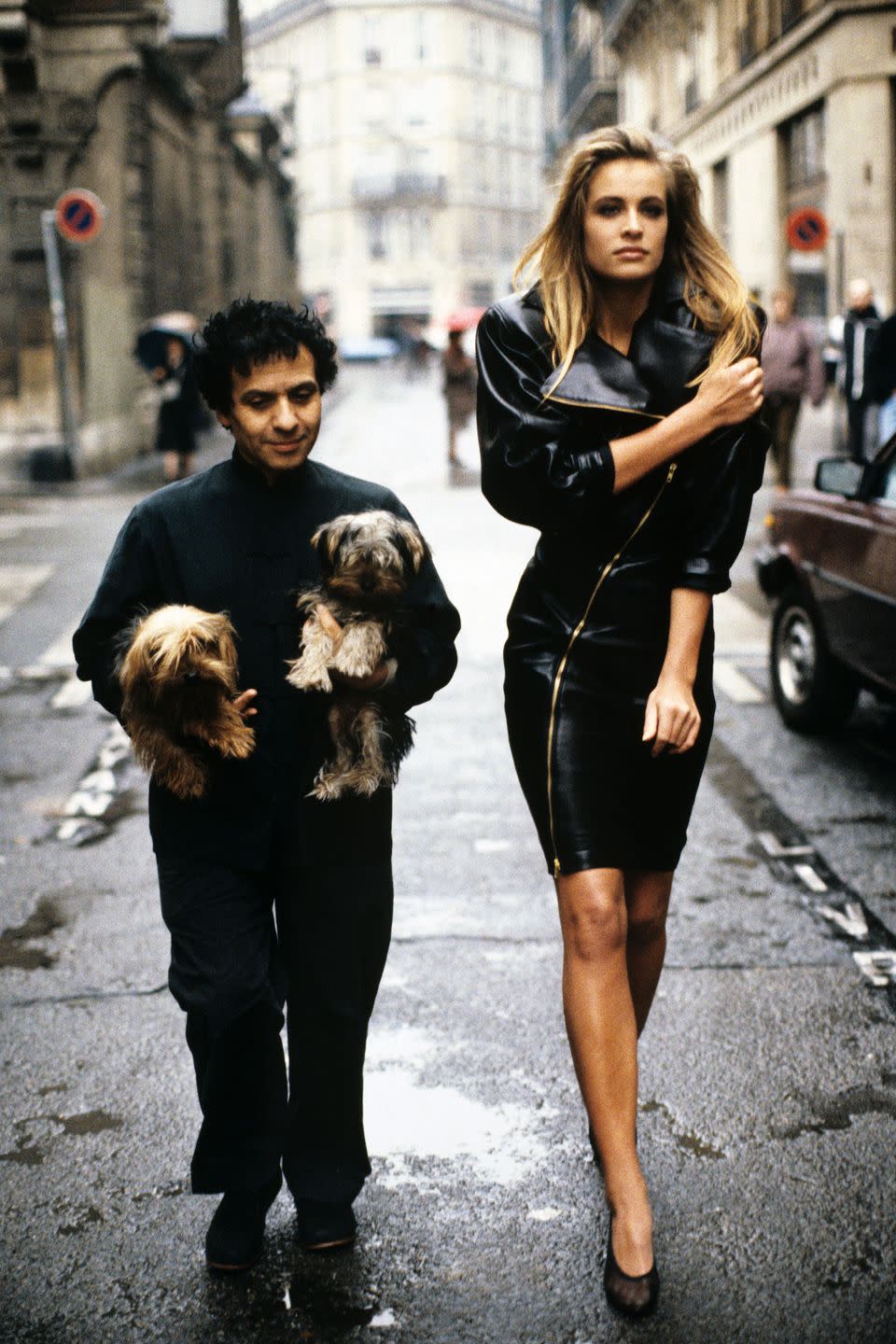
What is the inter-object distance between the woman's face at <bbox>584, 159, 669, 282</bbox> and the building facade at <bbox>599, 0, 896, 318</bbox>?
1789 centimetres

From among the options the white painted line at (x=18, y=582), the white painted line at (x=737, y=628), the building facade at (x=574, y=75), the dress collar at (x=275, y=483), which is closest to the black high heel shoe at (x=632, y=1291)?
the dress collar at (x=275, y=483)

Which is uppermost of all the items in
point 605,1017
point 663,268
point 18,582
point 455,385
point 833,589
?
point 663,268

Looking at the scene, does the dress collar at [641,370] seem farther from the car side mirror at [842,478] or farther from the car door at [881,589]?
the car side mirror at [842,478]

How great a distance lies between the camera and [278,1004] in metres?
3.01

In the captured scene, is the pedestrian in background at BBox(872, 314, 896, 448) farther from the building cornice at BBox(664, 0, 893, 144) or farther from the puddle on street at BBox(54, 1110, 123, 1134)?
the building cornice at BBox(664, 0, 893, 144)

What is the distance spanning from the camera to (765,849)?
5.93 metres

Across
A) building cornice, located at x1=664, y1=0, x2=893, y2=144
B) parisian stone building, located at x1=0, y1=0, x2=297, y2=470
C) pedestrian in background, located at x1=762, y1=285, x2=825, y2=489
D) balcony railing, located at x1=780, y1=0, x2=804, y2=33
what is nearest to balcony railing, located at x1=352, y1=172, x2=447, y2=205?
building cornice, located at x1=664, y1=0, x2=893, y2=144

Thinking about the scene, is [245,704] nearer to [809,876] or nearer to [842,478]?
[809,876]

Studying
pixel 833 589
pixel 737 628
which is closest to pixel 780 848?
pixel 833 589

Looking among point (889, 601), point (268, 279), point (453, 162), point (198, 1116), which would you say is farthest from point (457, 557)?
point (453, 162)

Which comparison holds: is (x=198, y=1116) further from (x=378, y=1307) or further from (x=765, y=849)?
(x=765, y=849)

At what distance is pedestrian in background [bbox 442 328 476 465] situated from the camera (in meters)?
22.0

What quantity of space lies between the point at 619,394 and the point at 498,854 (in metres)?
3.15

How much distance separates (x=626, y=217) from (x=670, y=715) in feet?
3.06
